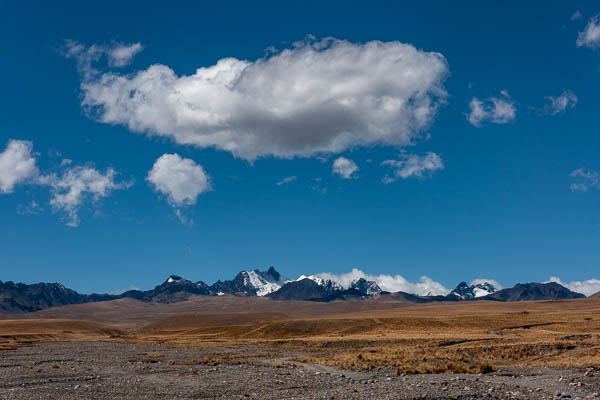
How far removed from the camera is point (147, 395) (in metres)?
33.6

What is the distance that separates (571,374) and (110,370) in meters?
36.6

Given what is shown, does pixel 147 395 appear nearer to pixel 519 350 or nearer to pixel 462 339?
pixel 519 350

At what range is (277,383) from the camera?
38031 millimetres

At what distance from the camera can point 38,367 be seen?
51.5 metres

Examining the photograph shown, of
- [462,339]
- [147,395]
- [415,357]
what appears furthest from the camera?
[462,339]

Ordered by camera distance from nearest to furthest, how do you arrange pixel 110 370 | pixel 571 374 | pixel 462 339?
pixel 571 374 < pixel 110 370 < pixel 462 339

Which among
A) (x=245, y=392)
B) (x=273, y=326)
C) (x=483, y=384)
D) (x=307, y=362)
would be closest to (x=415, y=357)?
(x=307, y=362)

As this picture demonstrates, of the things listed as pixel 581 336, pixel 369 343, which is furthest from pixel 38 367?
pixel 581 336

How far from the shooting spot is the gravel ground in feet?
104

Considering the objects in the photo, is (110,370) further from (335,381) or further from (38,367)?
(335,381)

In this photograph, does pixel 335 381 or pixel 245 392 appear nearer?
pixel 245 392

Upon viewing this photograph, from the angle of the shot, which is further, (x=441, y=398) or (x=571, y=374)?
(x=571, y=374)

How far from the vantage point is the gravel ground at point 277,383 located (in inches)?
1242

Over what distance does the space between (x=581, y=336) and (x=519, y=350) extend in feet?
87.2
